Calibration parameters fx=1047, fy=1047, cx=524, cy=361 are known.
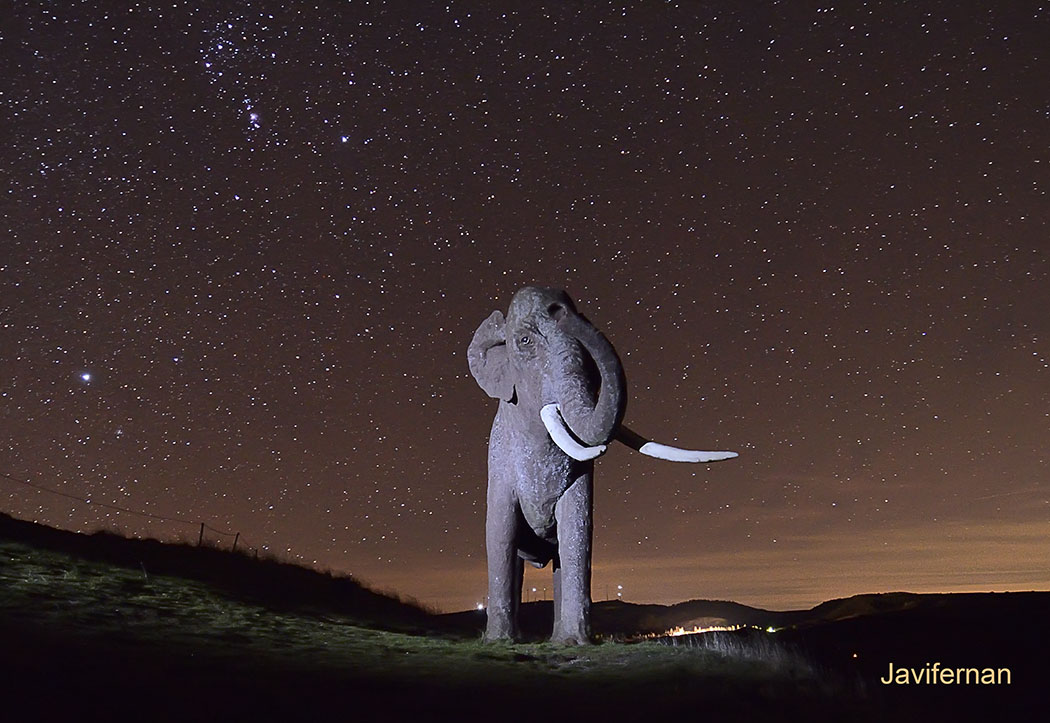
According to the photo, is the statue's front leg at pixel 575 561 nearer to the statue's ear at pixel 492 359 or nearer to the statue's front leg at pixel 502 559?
the statue's front leg at pixel 502 559

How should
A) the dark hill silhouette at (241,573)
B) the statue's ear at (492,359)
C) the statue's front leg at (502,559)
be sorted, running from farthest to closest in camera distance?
the dark hill silhouette at (241,573), the statue's ear at (492,359), the statue's front leg at (502,559)

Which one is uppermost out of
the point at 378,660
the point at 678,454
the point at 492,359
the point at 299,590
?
the point at 492,359

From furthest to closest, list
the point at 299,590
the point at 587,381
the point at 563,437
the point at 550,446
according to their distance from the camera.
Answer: the point at 299,590, the point at 550,446, the point at 587,381, the point at 563,437

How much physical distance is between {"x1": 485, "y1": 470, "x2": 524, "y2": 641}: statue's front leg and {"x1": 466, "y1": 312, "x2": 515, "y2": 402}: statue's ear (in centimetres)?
90

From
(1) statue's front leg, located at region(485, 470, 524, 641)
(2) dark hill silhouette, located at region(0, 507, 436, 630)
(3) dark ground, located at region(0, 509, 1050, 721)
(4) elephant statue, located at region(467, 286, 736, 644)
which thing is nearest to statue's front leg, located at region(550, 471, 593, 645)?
(4) elephant statue, located at region(467, 286, 736, 644)

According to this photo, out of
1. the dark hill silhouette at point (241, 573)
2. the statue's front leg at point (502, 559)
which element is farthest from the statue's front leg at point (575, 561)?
the dark hill silhouette at point (241, 573)

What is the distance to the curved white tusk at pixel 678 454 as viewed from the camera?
9789 mm

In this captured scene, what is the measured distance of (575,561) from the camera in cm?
1015

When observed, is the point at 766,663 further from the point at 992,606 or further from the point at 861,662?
the point at 992,606

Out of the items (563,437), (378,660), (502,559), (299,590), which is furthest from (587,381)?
(299,590)

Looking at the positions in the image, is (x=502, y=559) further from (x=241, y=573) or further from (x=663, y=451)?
(x=241, y=573)

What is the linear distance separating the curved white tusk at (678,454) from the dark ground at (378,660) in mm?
1744

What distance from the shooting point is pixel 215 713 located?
6027 mm

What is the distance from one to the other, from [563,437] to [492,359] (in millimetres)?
1519
